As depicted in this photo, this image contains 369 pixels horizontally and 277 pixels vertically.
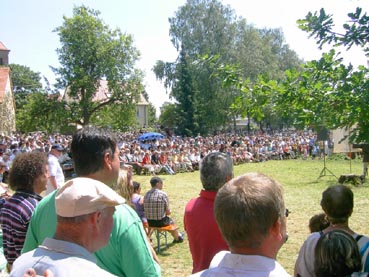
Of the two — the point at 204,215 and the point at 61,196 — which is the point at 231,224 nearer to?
the point at 61,196

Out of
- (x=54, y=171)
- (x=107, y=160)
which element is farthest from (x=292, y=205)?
(x=107, y=160)

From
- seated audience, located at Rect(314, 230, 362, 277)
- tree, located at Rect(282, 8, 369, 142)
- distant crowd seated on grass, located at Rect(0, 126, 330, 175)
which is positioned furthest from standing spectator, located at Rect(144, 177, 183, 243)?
distant crowd seated on grass, located at Rect(0, 126, 330, 175)

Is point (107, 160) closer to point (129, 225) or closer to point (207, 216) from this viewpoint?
point (129, 225)

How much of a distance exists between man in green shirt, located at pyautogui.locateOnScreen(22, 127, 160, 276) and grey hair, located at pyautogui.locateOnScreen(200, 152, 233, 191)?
2.66 feet

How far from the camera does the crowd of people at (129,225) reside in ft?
5.33

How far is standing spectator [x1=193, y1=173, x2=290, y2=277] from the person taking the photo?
1.60 metres


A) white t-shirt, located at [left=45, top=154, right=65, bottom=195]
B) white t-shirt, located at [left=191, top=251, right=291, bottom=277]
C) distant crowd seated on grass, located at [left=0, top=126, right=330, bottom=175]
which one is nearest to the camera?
white t-shirt, located at [left=191, top=251, right=291, bottom=277]

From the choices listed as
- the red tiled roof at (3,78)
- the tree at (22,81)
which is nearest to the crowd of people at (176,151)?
the red tiled roof at (3,78)

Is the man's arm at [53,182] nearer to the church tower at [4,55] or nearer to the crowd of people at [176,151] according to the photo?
the crowd of people at [176,151]

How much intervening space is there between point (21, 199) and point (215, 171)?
5.29 ft

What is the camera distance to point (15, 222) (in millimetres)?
3332

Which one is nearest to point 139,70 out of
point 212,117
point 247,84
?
point 212,117

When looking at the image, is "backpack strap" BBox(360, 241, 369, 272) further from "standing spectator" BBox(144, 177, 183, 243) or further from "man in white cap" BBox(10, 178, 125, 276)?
"standing spectator" BBox(144, 177, 183, 243)

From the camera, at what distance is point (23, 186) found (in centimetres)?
353
